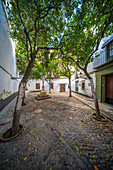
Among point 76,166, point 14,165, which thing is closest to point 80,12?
point 76,166

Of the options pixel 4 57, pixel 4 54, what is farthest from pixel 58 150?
pixel 4 54

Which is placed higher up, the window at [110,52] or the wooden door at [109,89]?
the window at [110,52]

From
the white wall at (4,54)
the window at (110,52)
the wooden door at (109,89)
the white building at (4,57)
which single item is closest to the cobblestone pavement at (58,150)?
the white building at (4,57)

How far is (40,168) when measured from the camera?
1301mm

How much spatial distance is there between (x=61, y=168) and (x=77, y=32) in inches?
211

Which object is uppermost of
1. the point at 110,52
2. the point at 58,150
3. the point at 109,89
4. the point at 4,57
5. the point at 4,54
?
the point at 110,52

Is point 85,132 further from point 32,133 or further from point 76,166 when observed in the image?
point 32,133

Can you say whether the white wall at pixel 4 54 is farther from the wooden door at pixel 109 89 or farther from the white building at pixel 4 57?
the wooden door at pixel 109 89

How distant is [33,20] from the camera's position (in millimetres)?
3004

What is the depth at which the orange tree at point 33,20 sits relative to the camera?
7.96ft

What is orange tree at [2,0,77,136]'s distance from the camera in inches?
95.5

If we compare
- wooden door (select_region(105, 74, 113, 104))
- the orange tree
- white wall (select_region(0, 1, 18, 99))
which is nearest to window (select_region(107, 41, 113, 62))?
wooden door (select_region(105, 74, 113, 104))

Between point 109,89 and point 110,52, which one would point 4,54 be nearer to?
point 110,52

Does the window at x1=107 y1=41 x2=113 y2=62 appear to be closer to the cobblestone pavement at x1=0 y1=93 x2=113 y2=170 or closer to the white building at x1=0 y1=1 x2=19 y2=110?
the cobblestone pavement at x1=0 y1=93 x2=113 y2=170
